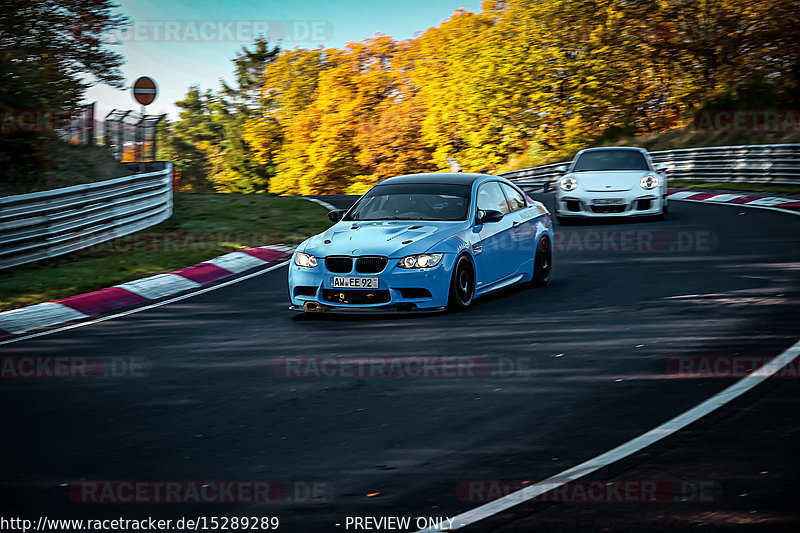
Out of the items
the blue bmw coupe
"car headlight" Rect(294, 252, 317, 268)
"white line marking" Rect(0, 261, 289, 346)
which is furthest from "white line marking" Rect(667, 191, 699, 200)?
"car headlight" Rect(294, 252, 317, 268)

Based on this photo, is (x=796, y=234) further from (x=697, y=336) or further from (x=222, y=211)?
(x=222, y=211)

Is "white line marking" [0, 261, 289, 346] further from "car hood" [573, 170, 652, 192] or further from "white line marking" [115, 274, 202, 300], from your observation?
"car hood" [573, 170, 652, 192]

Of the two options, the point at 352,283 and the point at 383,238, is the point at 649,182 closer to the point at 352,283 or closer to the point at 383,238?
the point at 383,238

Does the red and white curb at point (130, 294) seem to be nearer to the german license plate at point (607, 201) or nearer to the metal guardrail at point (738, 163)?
the german license plate at point (607, 201)

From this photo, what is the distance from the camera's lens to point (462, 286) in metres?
10.2

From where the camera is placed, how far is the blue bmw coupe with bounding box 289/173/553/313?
9.87 metres

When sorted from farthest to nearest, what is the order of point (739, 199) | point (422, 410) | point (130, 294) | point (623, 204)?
point (739, 199)
point (623, 204)
point (130, 294)
point (422, 410)

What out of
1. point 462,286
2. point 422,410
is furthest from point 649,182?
point 422,410

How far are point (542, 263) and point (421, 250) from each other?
2631 millimetres

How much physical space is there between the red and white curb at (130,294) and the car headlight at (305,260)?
259 cm

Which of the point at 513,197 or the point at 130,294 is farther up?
the point at 513,197

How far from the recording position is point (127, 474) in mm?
5238

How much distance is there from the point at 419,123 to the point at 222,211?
45990 millimetres

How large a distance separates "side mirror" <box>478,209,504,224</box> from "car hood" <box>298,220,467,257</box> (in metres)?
0.26
